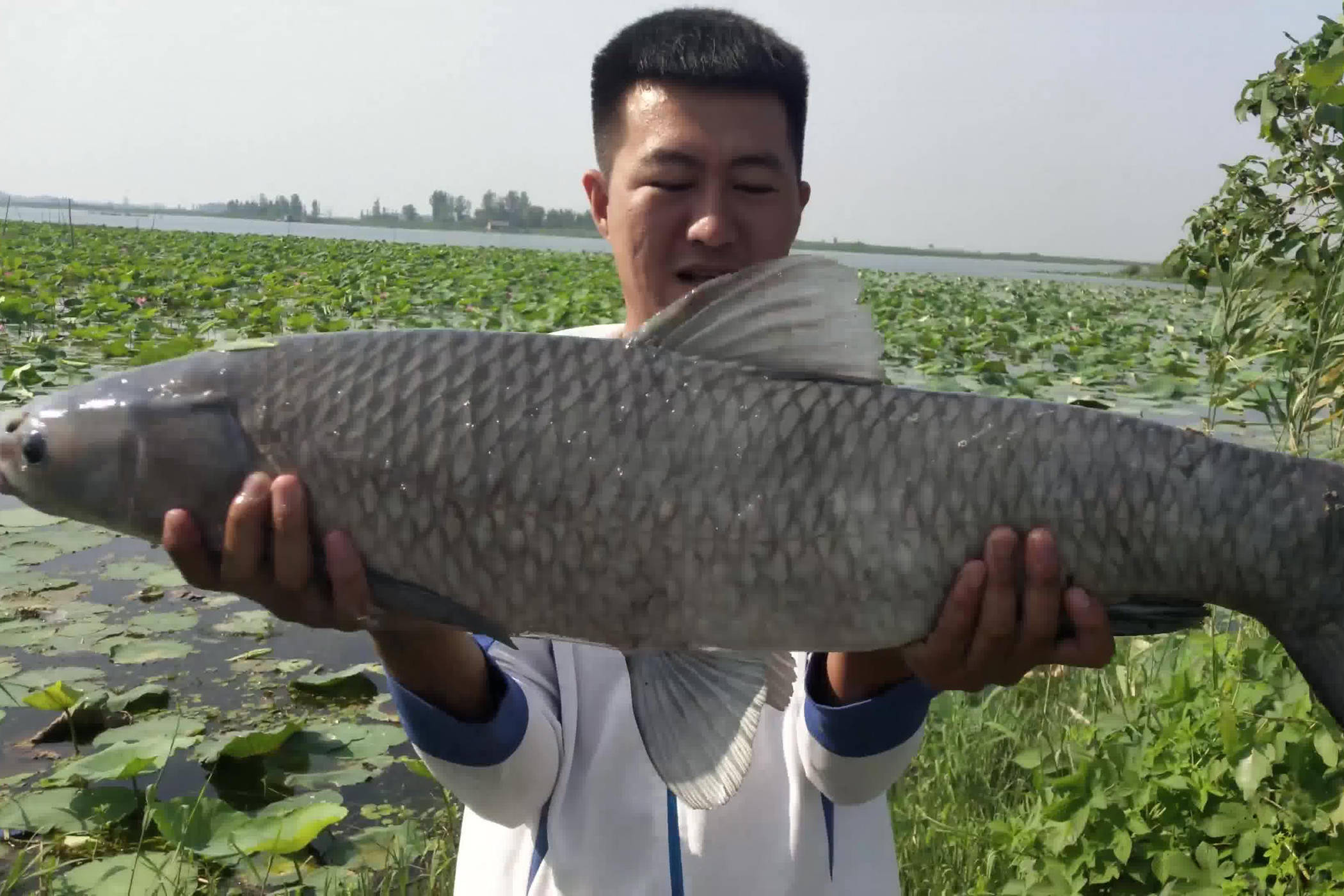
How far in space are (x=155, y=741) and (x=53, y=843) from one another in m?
0.30

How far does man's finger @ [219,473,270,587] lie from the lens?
50.8 inches

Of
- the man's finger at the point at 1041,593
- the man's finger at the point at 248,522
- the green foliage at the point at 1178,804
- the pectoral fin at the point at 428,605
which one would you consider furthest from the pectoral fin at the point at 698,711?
the green foliage at the point at 1178,804

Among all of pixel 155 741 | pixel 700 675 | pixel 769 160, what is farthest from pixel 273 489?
pixel 155 741

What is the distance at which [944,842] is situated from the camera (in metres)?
2.53

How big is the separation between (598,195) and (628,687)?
44.3 inches

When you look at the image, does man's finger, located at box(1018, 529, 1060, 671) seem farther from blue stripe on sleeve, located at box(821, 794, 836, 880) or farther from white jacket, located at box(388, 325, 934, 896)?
blue stripe on sleeve, located at box(821, 794, 836, 880)

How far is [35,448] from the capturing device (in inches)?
53.2

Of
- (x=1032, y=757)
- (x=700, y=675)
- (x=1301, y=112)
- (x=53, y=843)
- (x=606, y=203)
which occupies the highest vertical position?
(x=1301, y=112)

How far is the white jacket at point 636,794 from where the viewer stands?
158 cm

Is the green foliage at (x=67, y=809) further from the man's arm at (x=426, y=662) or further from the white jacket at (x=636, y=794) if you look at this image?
the man's arm at (x=426, y=662)

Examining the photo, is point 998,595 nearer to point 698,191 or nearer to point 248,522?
point 248,522

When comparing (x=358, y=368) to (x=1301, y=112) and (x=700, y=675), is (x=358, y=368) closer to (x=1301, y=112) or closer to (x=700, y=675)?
(x=700, y=675)

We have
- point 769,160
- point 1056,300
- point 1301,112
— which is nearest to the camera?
point 769,160

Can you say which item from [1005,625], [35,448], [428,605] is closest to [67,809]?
[35,448]
